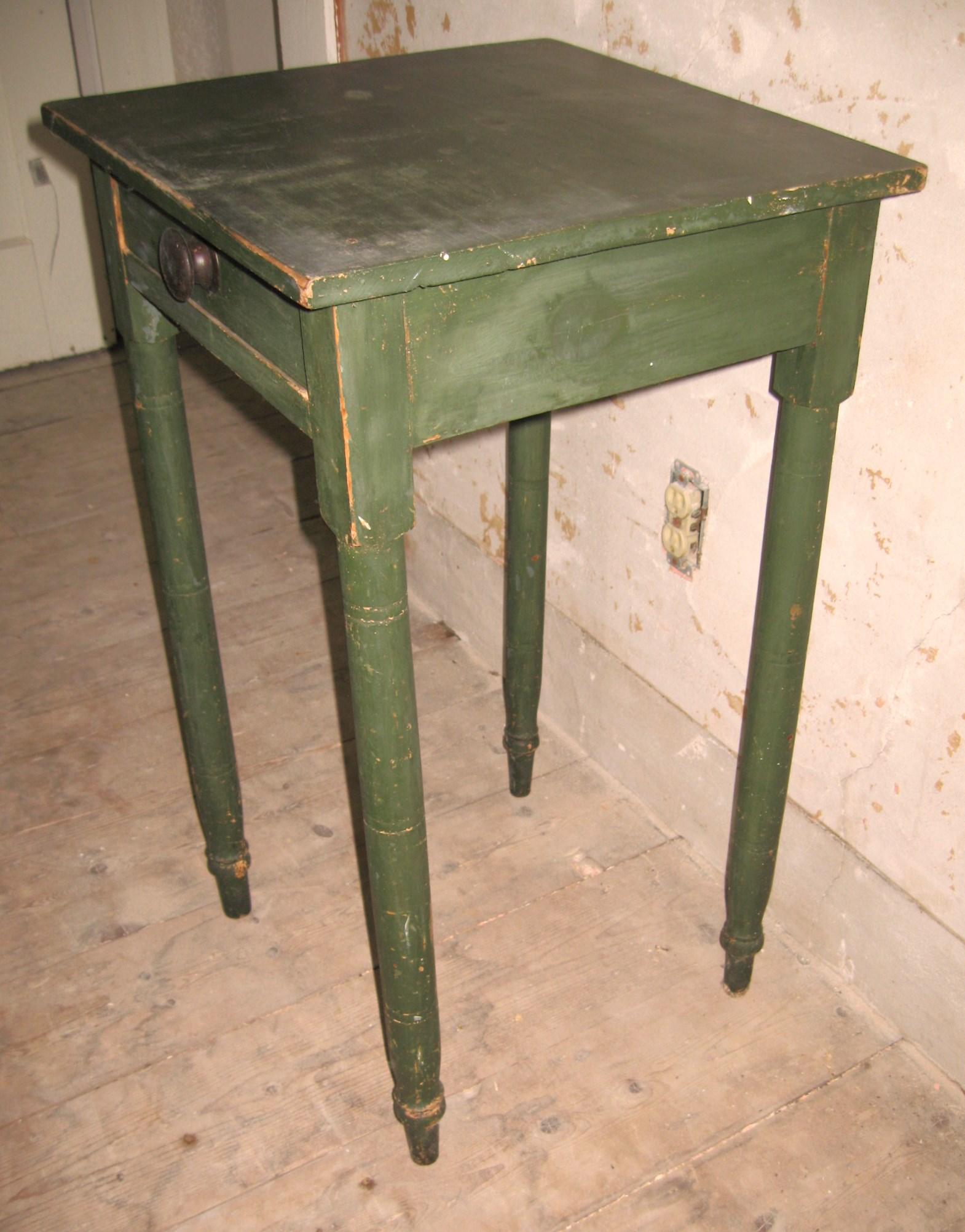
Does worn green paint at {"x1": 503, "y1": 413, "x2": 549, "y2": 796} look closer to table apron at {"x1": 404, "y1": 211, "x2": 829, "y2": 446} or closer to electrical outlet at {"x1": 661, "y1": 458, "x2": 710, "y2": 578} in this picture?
electrical outlet at {"x1": 661, "y1": 458, "x2": 710, "y2": 578}

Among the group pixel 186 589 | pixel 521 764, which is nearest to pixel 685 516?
pixel 521 764

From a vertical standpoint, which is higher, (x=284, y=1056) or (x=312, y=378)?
(x=312, y=378)

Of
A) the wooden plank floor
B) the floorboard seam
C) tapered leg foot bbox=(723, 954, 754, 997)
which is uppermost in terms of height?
tapered leg foot bbox=(723, 954, 754, 997)

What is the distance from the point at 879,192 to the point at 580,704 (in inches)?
38.4

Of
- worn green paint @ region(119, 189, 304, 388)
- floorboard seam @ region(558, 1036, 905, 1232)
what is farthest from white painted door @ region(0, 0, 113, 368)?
floorboard seam @ region(558, 1036, 905, 1232)

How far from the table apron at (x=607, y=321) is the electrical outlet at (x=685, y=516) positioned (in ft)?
1.30

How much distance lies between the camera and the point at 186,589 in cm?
135

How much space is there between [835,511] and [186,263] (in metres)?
0.66

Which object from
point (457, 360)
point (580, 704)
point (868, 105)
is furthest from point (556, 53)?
point (580, 704)

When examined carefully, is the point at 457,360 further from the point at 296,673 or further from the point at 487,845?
the point at 296,673

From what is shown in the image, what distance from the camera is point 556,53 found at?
138cm

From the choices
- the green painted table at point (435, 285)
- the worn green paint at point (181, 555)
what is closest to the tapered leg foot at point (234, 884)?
the worn green paint at point (181, 555)

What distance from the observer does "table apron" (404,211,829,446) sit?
2.98 ft

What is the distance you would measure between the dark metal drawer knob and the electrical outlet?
64 cm
